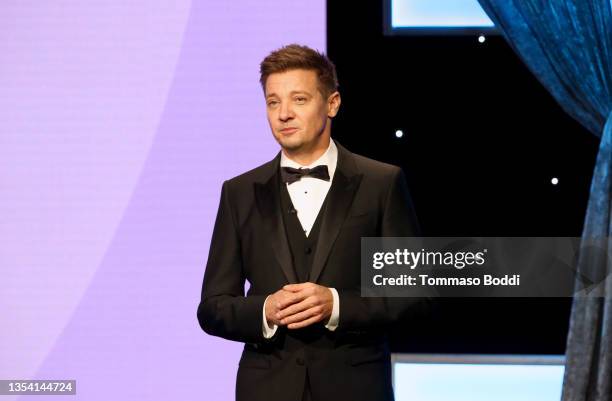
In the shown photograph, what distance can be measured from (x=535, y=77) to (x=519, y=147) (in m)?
0.29

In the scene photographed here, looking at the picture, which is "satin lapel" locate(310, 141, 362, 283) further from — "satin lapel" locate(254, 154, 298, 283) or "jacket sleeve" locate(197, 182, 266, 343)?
"jacket sleeve" locate(197, 182, 266, 343)

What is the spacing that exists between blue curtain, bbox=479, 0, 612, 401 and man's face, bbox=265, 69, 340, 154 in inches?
65.6

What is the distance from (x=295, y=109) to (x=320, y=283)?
0.41 metres

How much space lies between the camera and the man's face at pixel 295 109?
6.61ft

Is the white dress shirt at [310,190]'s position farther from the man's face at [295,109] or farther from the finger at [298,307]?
the finger at [298,307]

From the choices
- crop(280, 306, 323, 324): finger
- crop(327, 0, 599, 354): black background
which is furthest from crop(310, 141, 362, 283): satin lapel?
A: crop(327, 0, 599, 354): black background

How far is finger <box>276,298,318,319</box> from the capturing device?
5.97ft

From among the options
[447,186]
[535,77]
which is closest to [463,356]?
[447,186]

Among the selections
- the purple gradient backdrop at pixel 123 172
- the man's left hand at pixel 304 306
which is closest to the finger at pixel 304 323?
the man's left hand at pixel 304 306

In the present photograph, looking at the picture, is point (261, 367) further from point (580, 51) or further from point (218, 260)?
point (580, 51)

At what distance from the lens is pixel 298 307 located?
5.98 ft

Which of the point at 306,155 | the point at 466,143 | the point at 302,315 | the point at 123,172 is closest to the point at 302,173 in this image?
the point at 306,155

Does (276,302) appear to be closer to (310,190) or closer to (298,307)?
(298,307)

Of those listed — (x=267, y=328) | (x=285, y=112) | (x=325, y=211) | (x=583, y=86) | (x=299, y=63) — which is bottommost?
(x=267, y=328)
